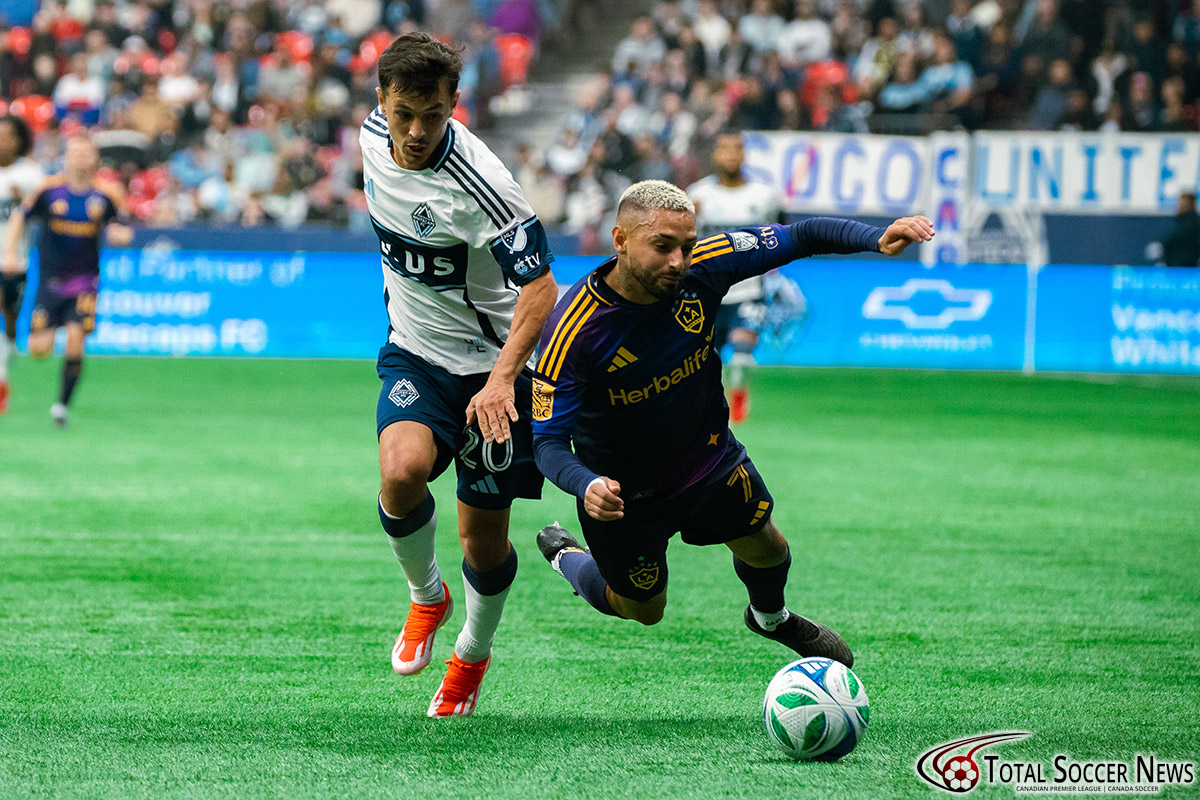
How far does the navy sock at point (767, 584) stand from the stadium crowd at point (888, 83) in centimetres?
1386

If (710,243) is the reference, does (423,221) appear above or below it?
below

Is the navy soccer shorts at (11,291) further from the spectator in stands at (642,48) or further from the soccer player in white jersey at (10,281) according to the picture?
the spectator in stands at (642,48)

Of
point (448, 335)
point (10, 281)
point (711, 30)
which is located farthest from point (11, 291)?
point (711, 30)

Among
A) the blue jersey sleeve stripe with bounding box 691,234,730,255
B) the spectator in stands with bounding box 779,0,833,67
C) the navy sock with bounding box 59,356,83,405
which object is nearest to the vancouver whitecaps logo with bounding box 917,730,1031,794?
the blue jersey sleeve stripe with bounding box 691,234,730,255

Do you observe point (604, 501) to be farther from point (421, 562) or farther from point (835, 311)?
point (835, 311)

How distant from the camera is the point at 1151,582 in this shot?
718cm

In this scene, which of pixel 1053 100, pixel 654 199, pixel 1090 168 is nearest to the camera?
pixel 654 199

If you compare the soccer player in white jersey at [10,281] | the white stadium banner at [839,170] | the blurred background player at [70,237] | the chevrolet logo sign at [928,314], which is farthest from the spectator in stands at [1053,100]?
the soccer player in white jersey at [10,281]

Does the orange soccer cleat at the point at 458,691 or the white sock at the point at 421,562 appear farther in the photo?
the white sock at the point at 421,562

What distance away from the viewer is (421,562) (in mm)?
5211

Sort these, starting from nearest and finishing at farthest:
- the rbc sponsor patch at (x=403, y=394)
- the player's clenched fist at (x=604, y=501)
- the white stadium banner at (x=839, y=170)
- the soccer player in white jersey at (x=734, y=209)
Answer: the player's clenched fist at (x=604, y=501) → the rbc sponsor patch at (x=403, y=394) → the soccer player in white jersey at (x=734, y=209) → the white stadium banner at (x=839, y=170)

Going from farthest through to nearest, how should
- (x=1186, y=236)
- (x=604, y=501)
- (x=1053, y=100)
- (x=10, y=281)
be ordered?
(x=1053, y=100)
(x=1186, y=236)
(x=10, y=281)
(x=604, y=501)

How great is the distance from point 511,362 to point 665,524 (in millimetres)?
786

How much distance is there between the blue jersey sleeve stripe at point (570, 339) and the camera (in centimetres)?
463
